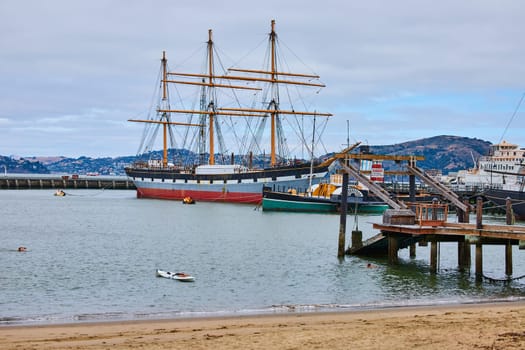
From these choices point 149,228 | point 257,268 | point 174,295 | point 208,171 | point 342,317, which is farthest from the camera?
point 208,171

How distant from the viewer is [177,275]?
27297 millimetres

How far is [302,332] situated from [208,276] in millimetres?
12944

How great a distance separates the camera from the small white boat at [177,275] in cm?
2684

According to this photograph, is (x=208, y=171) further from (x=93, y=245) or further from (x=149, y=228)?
(x=93, y=245)

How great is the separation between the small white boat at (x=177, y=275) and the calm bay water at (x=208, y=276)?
39 centimetres

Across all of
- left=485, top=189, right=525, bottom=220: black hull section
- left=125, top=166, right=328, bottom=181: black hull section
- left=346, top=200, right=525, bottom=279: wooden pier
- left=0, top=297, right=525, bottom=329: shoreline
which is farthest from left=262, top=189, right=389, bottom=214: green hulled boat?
left=0, top=297, right=525, bottom=329: shoreline

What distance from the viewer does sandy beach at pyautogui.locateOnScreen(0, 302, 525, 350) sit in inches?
Answer: 565

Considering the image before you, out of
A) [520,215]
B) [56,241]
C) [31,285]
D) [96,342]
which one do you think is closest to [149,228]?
[56,241]

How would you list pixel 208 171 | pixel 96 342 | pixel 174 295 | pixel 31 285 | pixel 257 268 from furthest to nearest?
pixel 208 171, pixel 257 268, pixel 31 285, pixel 174 295, pixel 96 342

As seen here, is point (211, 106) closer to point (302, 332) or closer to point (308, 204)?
point (308, 204)

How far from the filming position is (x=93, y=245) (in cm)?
4069

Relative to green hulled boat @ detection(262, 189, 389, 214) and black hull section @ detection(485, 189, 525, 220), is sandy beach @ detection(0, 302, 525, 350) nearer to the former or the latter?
black hull section @ detection(485, 189, 525, 220)

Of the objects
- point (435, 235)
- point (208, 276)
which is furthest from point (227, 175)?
point (435, 235)

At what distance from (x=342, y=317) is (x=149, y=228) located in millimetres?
36120
